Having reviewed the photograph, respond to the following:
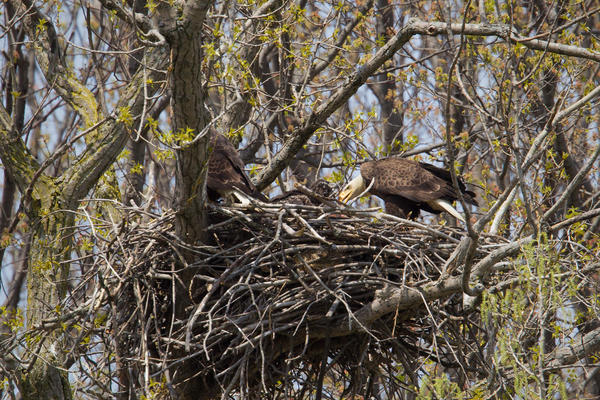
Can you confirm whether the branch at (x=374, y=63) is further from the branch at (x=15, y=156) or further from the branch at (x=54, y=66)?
the branch at (x=15, y=156)

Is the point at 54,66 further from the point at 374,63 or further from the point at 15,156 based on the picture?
the point at 374,63

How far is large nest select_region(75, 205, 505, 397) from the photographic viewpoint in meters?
4.74

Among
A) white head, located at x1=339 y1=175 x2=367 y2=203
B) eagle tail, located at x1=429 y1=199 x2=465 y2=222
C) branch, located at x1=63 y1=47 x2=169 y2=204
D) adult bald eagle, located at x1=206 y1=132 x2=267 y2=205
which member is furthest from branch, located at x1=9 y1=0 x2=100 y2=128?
eagle tail, located at x1=429 y1=199 x2=465 y2=222

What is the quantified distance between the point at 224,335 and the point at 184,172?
1100 millimetres

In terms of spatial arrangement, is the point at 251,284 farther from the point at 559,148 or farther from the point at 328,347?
the point at 559,148

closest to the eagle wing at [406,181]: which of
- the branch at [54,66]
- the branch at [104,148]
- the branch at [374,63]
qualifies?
the branch at [374,63]

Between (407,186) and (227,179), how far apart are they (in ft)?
5.83

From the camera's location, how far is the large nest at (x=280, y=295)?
15.5 feet

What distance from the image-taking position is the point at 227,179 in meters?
5.55

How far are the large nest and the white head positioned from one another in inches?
52.2

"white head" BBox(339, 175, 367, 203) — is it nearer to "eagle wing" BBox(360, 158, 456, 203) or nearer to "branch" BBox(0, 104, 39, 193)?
"eagle wing" BBox(360, 158, 456, 203)

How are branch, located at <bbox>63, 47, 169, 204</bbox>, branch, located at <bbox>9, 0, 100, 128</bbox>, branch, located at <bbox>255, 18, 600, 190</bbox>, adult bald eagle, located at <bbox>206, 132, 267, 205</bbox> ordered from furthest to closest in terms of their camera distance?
branch, located at <bbox>9, 0, 100, 128</bbox>, branch, located at <bbox>63, 47, 169, 204</bbox>, adult bald eagle, located at <bbox>206, 132, 267, 205</bbox>, branch, located at <bbox>255, 18, 600, 190</bbox>

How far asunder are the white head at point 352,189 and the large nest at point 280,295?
4.35 feet

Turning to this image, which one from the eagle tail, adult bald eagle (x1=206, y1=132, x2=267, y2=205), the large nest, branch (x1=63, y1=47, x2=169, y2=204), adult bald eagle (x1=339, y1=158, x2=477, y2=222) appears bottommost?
the large nest
